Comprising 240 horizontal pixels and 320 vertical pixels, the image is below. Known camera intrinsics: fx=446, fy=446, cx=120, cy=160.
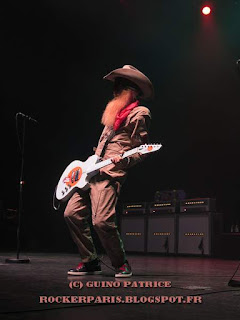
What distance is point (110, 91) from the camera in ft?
24.1

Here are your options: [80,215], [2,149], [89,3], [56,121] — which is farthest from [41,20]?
[80,215]

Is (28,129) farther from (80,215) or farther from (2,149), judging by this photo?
(80,215)

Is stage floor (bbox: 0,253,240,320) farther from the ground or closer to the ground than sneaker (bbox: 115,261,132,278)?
farther from the ground

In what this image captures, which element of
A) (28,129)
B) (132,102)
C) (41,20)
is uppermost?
(41,20)

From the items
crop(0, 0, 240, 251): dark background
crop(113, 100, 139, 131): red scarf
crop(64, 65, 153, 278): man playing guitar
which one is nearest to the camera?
crop(64, 65, 153, 278): man playing guitar

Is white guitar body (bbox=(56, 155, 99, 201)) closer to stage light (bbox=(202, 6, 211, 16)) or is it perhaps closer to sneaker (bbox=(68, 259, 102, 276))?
sneaker (bbox=(68, 259, 102, 276))

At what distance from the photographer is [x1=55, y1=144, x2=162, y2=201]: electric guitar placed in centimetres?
286

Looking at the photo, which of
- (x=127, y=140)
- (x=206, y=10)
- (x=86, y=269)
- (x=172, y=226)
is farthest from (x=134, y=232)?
(x=127, y=140)

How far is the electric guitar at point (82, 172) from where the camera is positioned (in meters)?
2.86

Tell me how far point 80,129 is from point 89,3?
2.16 m

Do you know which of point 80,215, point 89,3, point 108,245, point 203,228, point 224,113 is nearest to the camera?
point 108,245

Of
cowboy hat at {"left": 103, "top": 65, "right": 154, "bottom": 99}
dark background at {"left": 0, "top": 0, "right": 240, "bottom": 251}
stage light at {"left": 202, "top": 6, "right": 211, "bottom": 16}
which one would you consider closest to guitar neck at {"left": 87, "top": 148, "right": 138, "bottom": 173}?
cowboy hat at {"left": 103, "top": 65, "right": 154, "bottom": 99}

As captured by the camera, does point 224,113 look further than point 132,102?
Yes

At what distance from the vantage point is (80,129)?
7.64 metres
